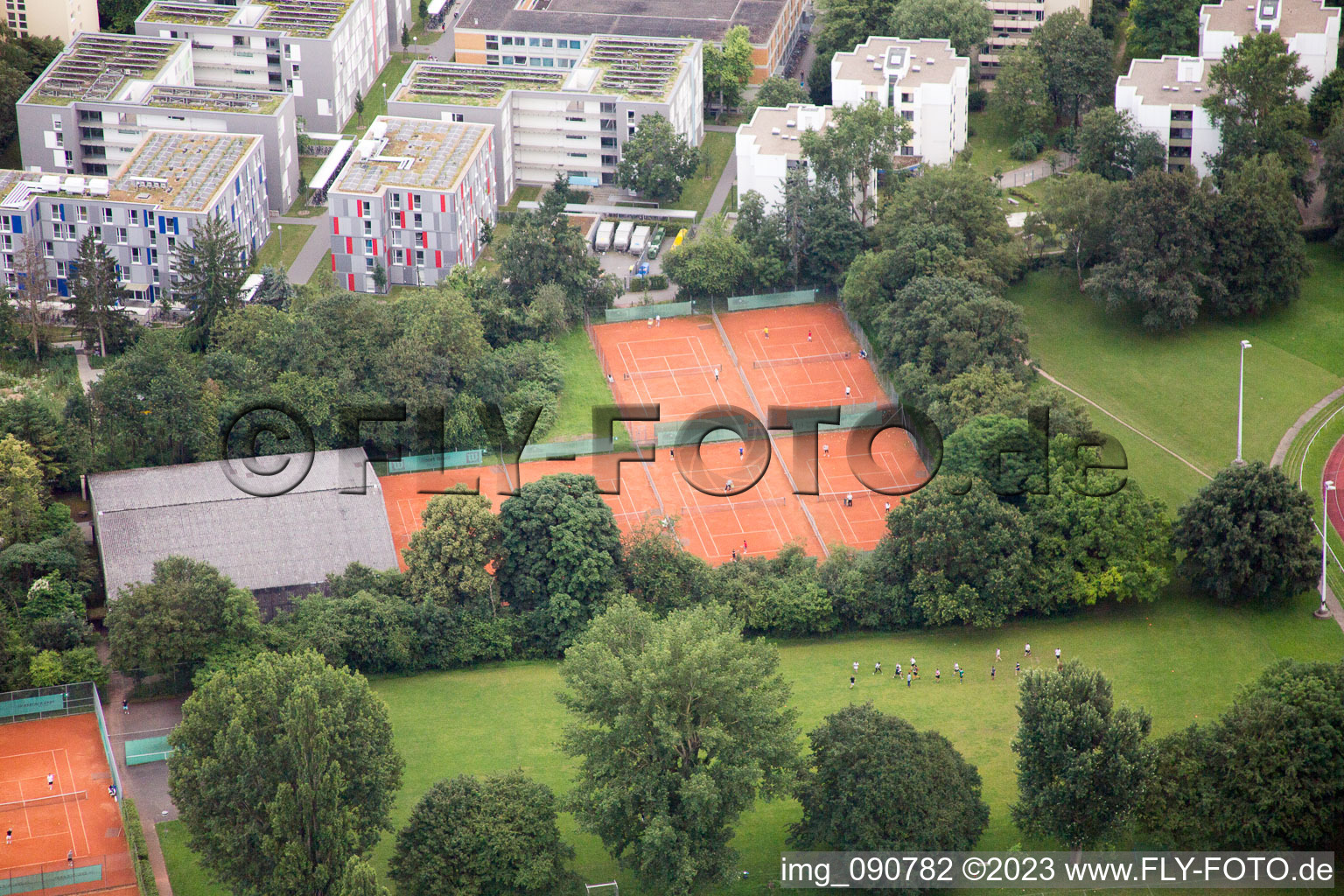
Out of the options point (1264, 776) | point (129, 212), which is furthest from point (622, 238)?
point (1264, 776)

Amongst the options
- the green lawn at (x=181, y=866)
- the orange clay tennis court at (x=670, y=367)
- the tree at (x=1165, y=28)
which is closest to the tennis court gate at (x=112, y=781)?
the green lawn at (x=181, y=866)

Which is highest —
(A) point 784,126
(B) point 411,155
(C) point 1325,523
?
(A) point 784,126

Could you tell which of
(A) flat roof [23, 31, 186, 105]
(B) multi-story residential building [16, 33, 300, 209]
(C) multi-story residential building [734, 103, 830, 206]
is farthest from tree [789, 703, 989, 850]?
(A) flat roof [23, 31, 186, 105]

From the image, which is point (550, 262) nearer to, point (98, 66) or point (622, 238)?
point (622, 238)

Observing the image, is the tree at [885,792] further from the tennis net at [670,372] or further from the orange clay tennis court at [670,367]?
the tennis net at [670,372]

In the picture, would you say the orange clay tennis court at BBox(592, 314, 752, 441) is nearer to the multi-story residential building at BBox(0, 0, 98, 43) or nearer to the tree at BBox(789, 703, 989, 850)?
the tree at BBox(789, 703, 989, 850)

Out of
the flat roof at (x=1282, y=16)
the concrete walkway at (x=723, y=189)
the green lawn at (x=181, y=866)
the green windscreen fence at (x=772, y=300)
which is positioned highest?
the flat roof at (x=1282, y=16)
